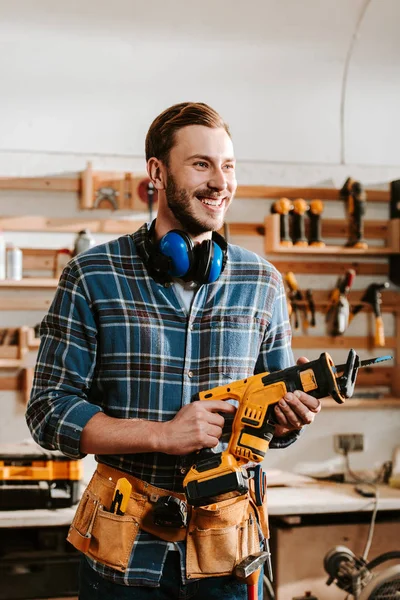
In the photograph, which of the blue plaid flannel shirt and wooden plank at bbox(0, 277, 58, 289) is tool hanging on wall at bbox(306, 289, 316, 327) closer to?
wooden plank at bbox(0, 277, 58, 289)

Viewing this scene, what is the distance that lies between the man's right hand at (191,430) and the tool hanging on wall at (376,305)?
7.55 ft

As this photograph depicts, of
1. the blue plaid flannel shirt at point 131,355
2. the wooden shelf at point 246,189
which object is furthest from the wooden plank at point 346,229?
the blue plaid flannel shirt at point 131,355

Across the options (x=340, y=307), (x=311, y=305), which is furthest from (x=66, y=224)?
(x=340, y=307)

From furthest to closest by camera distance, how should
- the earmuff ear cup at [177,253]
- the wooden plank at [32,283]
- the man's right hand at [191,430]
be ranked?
the wooden plank at [32,283] < the earmuff ear cup at [177,253] < the man's right hand at [191,430]

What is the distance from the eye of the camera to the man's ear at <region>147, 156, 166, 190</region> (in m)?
1.58

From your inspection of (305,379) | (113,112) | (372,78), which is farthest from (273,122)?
(305,379)

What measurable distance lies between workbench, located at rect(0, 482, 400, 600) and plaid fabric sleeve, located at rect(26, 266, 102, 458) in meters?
1.38

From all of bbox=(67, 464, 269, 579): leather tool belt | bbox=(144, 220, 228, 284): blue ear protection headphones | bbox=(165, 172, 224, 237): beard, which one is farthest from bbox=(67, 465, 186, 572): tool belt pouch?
bbox=(165, 172, 224, 237): beard

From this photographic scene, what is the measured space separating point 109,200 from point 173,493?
84.0 inches

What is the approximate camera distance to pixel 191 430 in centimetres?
135

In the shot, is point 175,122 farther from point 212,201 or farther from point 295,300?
point 295,300

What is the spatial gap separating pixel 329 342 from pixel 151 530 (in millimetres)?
2279

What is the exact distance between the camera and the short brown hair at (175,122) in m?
1.53

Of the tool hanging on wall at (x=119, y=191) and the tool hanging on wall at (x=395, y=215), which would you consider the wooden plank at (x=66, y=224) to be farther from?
the tool hanging on wall at (x=395, y=215)
